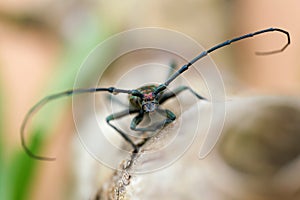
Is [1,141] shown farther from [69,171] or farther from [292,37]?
[292,37]

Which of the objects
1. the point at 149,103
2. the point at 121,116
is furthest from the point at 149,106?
the point at 121,116

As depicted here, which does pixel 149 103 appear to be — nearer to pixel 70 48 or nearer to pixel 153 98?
pixel 153 98

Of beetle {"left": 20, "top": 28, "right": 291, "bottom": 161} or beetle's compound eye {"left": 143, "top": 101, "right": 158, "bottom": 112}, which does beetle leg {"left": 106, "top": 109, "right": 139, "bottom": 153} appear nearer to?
beetle {"left": 20, "top": 28, "right": 291, "bottom": 161}

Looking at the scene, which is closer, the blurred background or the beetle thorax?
the beetle thorax

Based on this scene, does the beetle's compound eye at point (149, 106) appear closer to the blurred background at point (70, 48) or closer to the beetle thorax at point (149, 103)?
the beetle thorax at point (149, 103)

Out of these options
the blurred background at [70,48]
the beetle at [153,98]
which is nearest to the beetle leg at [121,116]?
the beetle at [153,98]

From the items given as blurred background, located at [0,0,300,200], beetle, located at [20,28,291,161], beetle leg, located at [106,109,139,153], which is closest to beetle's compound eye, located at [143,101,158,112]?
beetle, located at [20,28,291,161]

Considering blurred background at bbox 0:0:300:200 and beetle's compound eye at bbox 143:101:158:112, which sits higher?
blurred background at bbox 0:0:300:200

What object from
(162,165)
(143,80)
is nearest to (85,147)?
(143,80)
